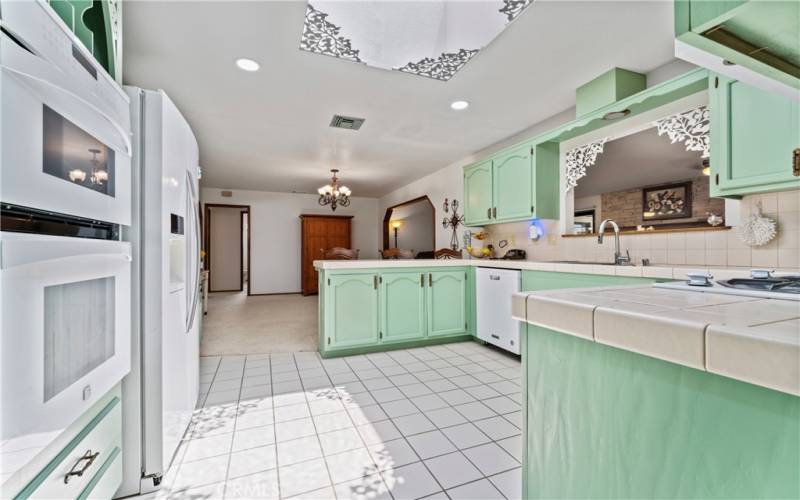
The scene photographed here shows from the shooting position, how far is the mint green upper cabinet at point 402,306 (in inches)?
134

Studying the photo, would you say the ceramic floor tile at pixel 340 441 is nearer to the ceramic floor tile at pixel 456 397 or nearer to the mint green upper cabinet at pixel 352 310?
the ceramic floor tile at pixel 456 397

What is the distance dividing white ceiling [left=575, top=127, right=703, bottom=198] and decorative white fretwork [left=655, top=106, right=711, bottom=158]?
0.31 feet

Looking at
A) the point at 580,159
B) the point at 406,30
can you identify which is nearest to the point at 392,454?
the point at 406,30

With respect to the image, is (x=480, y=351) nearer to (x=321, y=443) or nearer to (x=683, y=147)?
(x=321, y=443)

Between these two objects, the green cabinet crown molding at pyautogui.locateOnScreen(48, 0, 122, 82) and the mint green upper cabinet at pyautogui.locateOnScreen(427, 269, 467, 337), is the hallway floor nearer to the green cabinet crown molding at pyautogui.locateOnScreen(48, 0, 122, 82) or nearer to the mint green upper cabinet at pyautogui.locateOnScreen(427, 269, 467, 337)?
the mint green upper cabinet at pyautogui.locateOnScreen(427, 269, 467, 337)

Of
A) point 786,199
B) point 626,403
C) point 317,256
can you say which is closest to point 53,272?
point 626,403

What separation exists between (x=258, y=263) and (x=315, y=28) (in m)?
6.52

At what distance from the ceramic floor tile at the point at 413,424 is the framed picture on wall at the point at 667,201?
2.25 meters

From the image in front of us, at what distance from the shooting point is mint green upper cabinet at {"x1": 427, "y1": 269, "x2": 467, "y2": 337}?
360cm

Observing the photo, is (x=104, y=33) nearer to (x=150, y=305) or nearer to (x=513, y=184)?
(x=150, y=305)

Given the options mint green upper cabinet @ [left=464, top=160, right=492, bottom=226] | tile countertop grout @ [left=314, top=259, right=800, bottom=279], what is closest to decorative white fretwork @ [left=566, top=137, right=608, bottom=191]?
mint green upper cabinet @ [left=464, top=160, right=492, bottom=226]

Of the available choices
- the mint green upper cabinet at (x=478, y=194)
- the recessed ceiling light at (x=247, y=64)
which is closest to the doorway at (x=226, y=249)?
the mint green upper cabinet at (x=478, y=194)

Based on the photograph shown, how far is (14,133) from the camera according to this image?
715 millimetres

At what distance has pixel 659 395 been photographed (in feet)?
1.74
